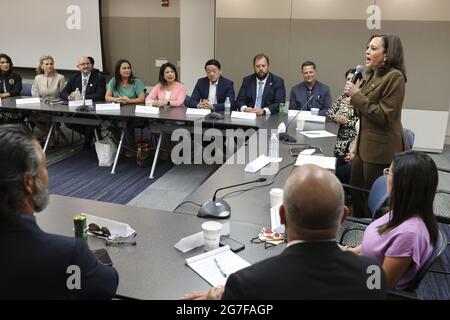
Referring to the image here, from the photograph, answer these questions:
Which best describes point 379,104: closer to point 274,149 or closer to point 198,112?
point 274,149

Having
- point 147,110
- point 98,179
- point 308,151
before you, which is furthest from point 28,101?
point 308,151

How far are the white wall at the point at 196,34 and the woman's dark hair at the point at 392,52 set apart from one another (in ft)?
13.8

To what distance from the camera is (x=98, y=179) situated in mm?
4621

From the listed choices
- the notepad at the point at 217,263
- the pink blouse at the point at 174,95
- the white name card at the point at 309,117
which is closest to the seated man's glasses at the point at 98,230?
the notepad at the point at 217,263

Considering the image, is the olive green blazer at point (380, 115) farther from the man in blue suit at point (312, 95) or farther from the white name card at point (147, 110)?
the white name card at point (147, 110)

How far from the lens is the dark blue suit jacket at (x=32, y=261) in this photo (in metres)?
1.11

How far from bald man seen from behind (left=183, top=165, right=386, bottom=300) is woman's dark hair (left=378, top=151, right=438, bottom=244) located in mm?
600

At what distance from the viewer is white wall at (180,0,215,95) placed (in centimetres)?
651

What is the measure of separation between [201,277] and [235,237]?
35 centimetres

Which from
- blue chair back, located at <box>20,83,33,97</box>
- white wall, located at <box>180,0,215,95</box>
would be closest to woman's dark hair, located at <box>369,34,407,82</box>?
white wall, located at <box>180,0,215,95</box>

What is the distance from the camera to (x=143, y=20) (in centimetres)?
710

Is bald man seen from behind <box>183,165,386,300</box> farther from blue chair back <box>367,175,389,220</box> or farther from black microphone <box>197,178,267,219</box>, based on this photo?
blue chair back <box>367,175,389,220</box>

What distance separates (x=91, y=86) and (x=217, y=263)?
4.47 metres
